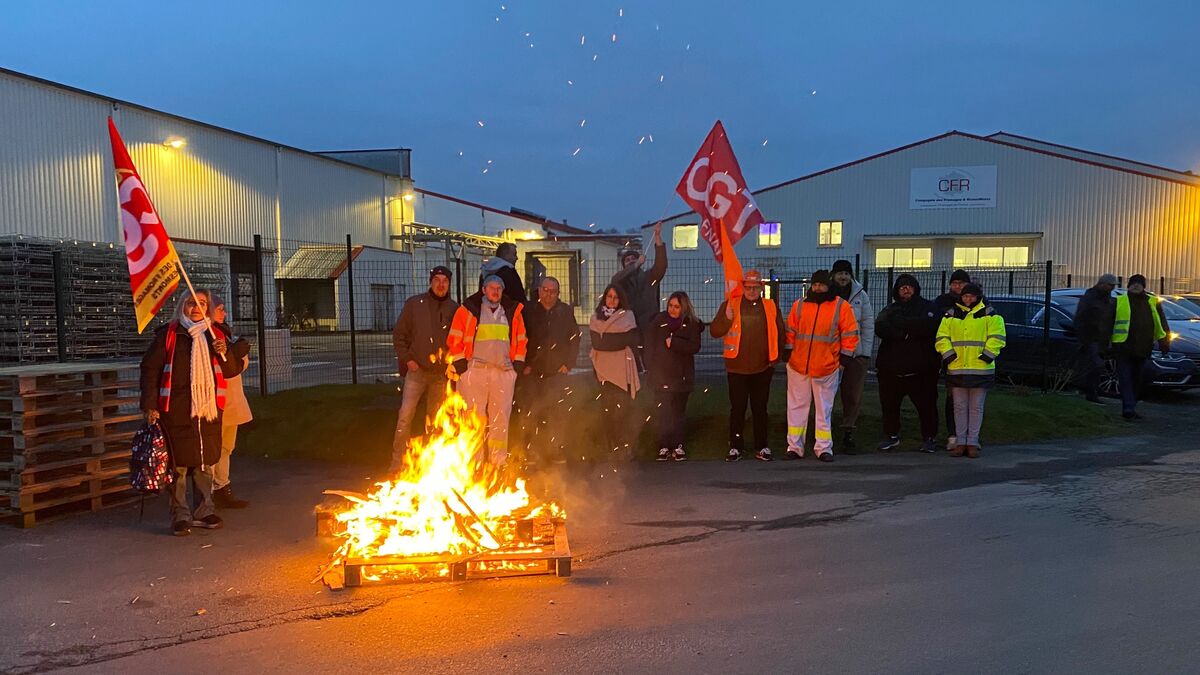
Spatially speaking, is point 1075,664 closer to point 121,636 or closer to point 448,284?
point 121,636

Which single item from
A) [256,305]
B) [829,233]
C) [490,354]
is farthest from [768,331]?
[829,233]

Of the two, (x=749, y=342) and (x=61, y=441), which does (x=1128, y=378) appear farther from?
(x=61, y=441)

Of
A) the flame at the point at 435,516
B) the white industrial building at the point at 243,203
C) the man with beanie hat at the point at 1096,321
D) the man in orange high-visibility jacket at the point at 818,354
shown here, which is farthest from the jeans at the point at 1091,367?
the flame at the point at 435,516

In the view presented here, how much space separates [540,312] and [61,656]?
5.02 m

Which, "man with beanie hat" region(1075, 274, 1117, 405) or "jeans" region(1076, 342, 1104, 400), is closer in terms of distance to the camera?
"man with beanie hat" region(1075, 274, 1117, 405)

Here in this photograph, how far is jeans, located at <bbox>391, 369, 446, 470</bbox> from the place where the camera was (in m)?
7.98

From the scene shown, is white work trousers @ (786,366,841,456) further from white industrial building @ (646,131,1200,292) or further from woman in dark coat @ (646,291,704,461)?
white industrial building @ (646,131,1200,292)

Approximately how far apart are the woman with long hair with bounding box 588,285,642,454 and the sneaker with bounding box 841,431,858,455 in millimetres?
2395

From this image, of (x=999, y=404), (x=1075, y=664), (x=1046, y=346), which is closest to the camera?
(x=1075, y=664)

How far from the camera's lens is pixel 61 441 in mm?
6574

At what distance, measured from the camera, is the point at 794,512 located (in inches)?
256

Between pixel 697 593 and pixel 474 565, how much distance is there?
138cm

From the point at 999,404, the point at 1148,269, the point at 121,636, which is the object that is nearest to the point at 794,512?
the point at 121,636

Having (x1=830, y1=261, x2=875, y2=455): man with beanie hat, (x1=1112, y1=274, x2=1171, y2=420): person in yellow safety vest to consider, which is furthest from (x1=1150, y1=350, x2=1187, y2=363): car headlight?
(x1=830, y1=261, x2=875, y2=455): man with beanie hat
